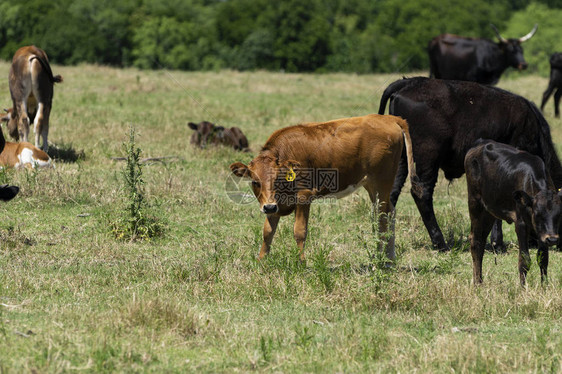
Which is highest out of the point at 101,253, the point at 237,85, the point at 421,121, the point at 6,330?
the point at 421,121

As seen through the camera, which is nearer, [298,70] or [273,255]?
[273,255]

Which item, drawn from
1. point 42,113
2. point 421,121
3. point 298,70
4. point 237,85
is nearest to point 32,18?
point 298,70

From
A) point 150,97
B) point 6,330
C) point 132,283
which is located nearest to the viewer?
point 6,330

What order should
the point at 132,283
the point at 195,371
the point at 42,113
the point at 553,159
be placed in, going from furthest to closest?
the point at 42,113
the point at 553,159
the point at 132,283
the point at 195,371

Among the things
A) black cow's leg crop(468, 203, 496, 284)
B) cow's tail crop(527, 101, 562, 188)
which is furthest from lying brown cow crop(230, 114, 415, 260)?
cow's tail crop(527, 101, 562, 188)

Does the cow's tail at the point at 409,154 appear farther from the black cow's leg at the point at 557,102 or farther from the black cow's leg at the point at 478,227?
the black cow's leg at the point at 557,102

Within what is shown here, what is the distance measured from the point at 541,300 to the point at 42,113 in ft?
31.9

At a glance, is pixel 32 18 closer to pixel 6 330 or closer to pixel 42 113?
pixel 42 113

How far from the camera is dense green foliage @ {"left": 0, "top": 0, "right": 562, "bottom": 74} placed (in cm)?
6838

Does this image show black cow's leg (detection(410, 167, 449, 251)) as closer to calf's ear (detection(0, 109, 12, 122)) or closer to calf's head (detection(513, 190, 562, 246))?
calf's head (detection(513, 190, 562, 246))

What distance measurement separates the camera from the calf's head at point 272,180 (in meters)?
7.27

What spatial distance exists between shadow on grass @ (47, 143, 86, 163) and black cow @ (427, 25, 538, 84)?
10.5m

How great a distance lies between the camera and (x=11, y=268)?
7.25 m

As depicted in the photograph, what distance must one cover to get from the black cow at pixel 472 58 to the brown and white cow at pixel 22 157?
12.0m
